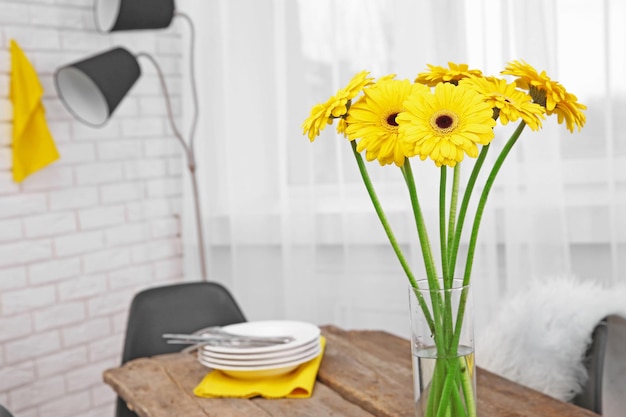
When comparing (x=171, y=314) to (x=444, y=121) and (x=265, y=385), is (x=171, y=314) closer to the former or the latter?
(x=265, y=385)

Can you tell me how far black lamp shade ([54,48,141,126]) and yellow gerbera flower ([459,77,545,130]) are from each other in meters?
1.92

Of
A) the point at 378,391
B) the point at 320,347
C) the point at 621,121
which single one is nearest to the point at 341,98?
the point at 378,391

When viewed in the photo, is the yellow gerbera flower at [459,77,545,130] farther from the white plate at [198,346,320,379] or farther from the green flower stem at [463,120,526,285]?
the white plate at [198,346,320,379]

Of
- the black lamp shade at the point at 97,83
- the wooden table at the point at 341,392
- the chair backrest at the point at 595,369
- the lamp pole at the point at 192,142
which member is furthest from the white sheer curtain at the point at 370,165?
the wooden table at the point at 341,392

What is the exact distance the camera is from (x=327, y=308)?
328cm

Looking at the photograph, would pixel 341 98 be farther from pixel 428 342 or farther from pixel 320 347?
pixel 320 347

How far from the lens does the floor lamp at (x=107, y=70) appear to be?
290 cm

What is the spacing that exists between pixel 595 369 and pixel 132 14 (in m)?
1.98

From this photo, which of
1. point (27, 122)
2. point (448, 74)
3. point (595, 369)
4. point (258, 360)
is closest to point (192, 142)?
point (27, 122)

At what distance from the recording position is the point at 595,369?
1.96m

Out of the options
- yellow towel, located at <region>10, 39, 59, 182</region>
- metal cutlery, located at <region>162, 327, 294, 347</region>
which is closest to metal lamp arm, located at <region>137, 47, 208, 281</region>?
yellow towel, located at <region>10, 39, 59, 182</region>

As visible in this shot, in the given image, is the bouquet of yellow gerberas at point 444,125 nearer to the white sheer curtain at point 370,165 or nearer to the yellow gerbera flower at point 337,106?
the yellow gerbera flower at point 337,106

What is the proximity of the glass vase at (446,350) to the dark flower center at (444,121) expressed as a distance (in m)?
0.25

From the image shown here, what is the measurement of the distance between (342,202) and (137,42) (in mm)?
1086
